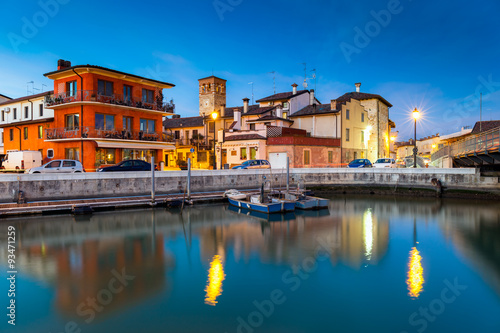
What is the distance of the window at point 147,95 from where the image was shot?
38.2 metres

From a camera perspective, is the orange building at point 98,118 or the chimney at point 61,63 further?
the chimney at point 61,63

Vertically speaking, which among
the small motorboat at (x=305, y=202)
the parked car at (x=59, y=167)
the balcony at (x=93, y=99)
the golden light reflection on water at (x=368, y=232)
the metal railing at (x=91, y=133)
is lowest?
the golden light reflection on water at (x=368, y=232)

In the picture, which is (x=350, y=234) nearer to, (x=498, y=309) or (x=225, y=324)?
(x=498, y=309)

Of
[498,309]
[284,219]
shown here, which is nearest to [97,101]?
[284,219]

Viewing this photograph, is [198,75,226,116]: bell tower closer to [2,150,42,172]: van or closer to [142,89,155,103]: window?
[142,89,155,103]: window

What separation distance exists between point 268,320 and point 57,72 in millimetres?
34570

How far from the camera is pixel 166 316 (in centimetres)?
995

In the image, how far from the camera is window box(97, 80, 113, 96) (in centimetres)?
3393

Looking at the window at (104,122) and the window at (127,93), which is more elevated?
the window at (127,93)

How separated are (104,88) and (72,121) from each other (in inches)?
181

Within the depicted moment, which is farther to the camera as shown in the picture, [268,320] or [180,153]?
[180,153]

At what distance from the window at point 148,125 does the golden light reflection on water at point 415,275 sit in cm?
3001

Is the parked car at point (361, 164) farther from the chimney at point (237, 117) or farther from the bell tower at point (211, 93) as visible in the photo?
the bell tower at point (211, 93)

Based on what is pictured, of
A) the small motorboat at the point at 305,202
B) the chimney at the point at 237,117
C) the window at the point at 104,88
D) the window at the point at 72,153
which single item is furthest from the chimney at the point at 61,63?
the small motorboat at the point at 305,202
